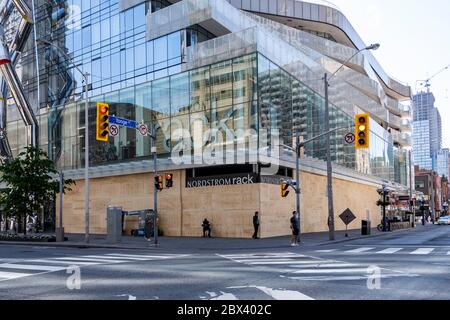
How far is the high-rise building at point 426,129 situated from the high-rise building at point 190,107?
8191cm

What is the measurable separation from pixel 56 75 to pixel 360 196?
34423 millimetres

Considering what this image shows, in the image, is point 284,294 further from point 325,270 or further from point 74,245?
point 74,245

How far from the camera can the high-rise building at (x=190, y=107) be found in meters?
32.7

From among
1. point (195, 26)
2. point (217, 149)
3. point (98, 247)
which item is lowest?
point (98, 247)

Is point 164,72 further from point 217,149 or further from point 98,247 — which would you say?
point 98,247

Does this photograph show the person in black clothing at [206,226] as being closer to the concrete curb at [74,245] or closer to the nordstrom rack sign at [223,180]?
the nordstrom rack sign at [223,180]

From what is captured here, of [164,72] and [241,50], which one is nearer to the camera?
[241,50]

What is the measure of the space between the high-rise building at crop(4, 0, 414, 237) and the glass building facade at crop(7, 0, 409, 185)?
0.10 m

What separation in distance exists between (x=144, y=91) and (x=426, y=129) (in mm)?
131864

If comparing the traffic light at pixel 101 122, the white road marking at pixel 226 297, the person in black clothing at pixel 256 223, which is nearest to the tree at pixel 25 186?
the traffic light at pixel 101 122

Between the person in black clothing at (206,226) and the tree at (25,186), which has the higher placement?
the tree at (25,186)

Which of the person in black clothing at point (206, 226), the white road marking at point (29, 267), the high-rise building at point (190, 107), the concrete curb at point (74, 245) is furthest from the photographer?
the high-rise building at point (190, 107)

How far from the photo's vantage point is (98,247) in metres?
26.4
